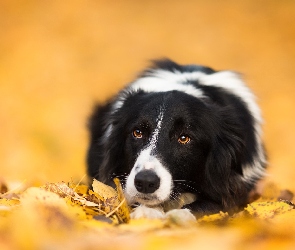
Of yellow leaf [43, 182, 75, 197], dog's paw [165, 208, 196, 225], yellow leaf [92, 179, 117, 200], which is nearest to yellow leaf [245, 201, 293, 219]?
dog's paw [165, 208, 196, 225]

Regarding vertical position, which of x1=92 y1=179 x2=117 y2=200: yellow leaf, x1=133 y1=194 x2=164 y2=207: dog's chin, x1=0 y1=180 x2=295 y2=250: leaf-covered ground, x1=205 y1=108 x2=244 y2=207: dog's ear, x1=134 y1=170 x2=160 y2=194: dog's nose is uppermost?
x1=205 y1=108 x2=244 y2=207: dog's ear

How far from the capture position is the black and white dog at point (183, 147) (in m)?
3.35

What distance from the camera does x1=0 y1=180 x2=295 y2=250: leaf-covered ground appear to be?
2.41 metres

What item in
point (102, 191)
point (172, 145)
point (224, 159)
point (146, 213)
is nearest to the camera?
point (146, 213)

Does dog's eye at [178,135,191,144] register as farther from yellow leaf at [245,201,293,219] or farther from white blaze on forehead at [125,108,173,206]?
yellow leaf at [245,201,293,219]

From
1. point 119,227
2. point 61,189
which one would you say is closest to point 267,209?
point 119,227

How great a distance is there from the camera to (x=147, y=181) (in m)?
3.20

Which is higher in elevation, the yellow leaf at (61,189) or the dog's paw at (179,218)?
the yellow leaf at (61,189)

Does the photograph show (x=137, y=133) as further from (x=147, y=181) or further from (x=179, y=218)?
(x=179, y=218)

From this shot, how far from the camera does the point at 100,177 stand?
420cm

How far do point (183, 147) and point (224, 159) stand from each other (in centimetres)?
35

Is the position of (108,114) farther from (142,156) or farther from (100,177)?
(142,156)

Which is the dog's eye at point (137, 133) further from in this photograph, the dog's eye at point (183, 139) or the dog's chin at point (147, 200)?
the dog's chin at point (147, 200)

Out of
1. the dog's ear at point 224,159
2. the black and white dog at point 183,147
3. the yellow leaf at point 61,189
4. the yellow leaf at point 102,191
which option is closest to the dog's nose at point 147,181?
the black and white dog at point 183,147
